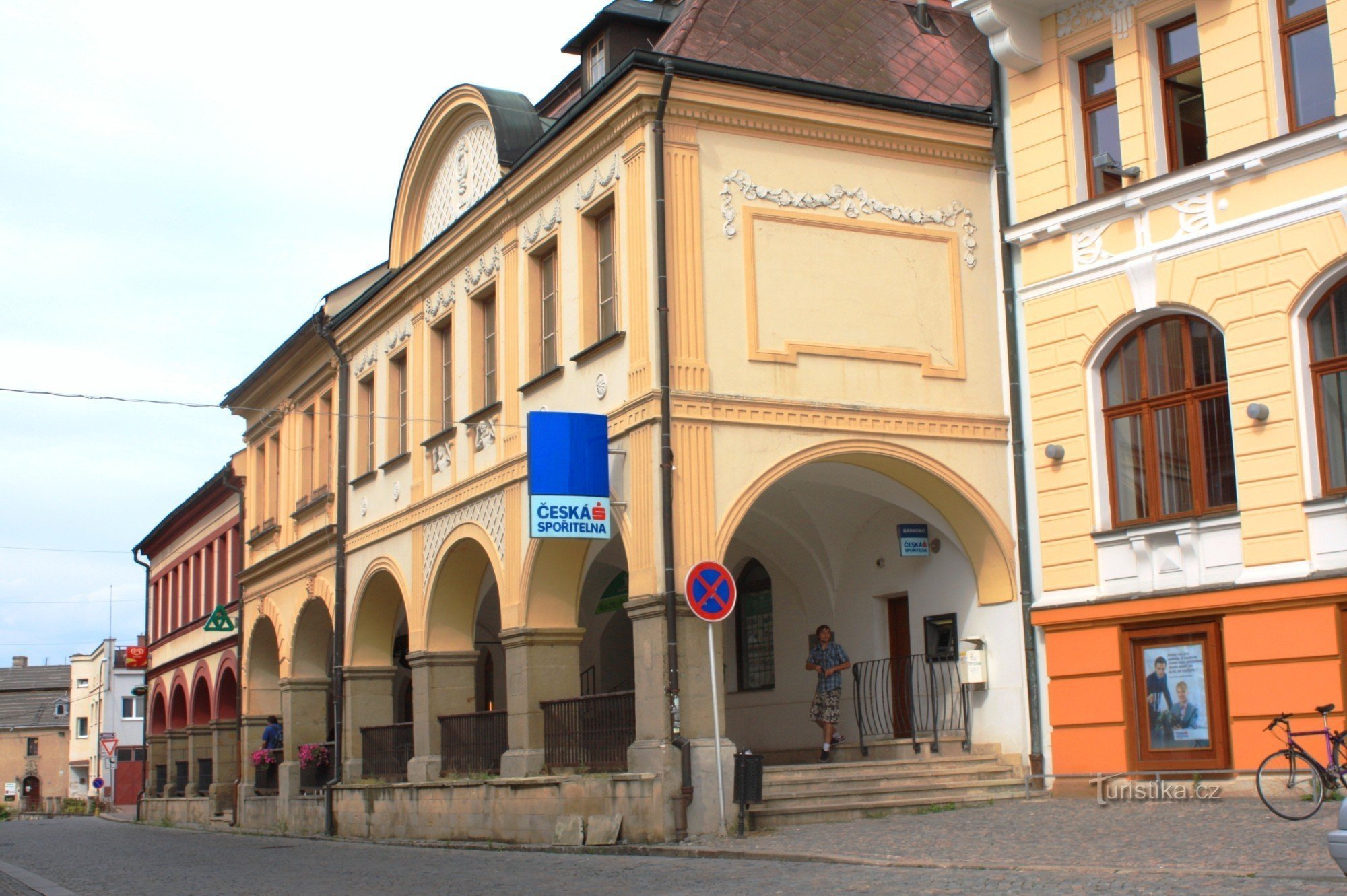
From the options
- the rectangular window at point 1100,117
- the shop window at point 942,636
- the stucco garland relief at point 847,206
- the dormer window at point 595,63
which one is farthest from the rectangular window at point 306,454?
the rectangular window at point 1100,117

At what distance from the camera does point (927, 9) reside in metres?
20.5

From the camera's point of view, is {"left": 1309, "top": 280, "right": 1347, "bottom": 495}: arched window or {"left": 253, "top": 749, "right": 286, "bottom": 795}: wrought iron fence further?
{"left": 253, "top": 749, "right": 286, "bottom": 795}: wrought iron fence

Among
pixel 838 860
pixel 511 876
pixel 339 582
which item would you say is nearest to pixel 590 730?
pixel 511 876

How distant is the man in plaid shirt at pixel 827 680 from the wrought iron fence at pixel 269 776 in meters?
14.2

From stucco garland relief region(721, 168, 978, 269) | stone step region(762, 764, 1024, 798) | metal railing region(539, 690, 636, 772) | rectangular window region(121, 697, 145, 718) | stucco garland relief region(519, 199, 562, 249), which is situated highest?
stucco garland relief region(519, 199, 562, 249)

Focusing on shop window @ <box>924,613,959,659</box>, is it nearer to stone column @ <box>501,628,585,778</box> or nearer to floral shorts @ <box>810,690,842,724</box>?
floral shorts @ <box>810,690,842,724</box>

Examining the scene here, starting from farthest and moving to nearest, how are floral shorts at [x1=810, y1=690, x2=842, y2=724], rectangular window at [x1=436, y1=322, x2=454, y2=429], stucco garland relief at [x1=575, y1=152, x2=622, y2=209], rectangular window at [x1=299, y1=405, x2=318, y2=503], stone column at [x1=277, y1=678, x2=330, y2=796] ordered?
rectangular window at [x1=299, y1=405, x2=318, y2=503] → stone column at [x1=277, y1=678, x2=330, y2=796] → rectangular window at [x1=436, y1=322, x2=454, y2=429] → floral shorts at [x1=810, y1=690, x2=842, y2=724] → stucco garland relief at [x1=575, y1=152, x2=622, y2=209]

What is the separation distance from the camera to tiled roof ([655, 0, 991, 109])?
715 inches

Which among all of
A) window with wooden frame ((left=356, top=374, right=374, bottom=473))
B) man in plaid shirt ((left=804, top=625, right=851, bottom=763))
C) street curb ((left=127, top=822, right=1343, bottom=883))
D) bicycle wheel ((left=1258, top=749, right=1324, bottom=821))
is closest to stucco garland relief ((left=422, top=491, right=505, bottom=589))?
window with wooden frame ((left=356, top=374, right=374, bottom=473))

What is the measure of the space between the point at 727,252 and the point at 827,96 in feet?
7.21

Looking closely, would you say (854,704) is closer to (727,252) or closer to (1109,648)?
(1109,648)

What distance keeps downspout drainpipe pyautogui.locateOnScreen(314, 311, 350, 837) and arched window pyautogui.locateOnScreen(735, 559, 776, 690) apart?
6.82 meters

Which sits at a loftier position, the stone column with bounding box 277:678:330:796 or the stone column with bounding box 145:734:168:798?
the stone column with bounding box 277:678:330:796

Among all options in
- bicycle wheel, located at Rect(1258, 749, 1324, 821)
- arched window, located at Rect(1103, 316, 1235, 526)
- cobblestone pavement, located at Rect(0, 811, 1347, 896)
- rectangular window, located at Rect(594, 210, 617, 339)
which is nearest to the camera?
cobblestone pavement, located at Rect(0, 811, 1347, 896)
